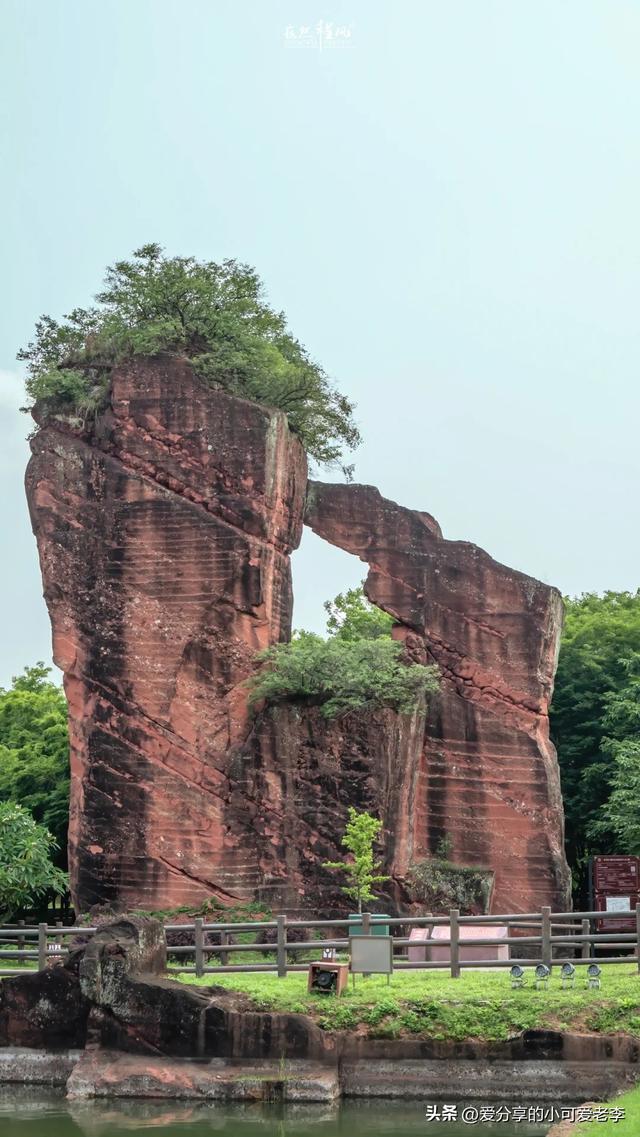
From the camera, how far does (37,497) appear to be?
30234mm

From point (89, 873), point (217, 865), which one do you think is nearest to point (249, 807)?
point (217, 865)

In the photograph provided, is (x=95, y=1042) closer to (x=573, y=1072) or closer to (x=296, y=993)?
(x=296, y=993)

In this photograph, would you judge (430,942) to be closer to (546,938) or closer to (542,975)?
(546,938)

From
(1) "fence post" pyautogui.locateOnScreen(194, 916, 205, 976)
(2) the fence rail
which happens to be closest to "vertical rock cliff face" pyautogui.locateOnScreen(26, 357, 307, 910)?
(2) the fence rail

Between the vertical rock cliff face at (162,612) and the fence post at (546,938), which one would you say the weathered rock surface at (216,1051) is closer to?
the fence post at (546,938)

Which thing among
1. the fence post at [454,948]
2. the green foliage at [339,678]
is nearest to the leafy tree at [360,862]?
the green foliage at [339,678]

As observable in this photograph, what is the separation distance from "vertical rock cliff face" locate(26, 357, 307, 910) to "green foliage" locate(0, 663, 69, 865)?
6.06 meters

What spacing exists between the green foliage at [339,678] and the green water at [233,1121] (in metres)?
11.3

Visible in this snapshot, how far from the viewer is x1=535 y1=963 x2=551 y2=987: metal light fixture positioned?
60.9 feet

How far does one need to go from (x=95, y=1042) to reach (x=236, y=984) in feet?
6.48

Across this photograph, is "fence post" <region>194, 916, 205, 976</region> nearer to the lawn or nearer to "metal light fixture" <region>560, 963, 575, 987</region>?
the lawn

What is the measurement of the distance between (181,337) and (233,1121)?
700 inches

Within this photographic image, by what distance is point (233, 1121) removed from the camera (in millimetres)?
16859

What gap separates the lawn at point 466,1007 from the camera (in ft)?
58.4
